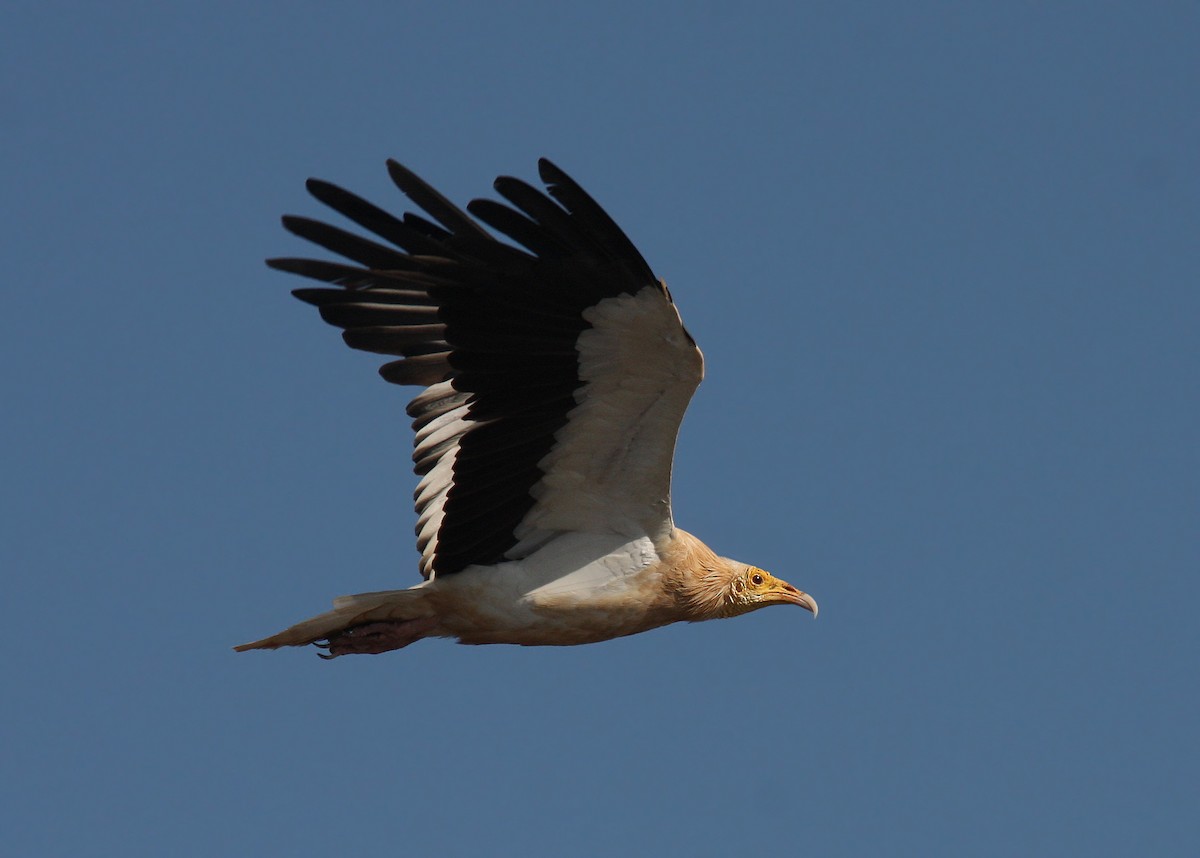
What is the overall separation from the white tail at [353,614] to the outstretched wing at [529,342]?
0.25 meters

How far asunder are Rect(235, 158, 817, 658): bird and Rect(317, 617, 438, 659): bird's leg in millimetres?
10

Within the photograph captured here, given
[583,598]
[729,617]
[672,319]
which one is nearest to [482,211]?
[672,319]

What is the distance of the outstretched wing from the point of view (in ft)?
22.3

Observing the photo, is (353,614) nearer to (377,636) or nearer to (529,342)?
(377,636)

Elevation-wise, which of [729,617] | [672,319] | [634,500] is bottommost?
[729,617]

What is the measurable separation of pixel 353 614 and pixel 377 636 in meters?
Result: 0.26

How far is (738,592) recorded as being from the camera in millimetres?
8625

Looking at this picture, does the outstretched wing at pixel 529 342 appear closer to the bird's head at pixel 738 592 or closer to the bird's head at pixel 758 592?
the bird's head at pixel 738 592

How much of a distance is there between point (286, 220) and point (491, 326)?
1059 mm

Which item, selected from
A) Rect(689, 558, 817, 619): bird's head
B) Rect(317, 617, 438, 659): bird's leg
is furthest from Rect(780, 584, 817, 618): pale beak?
Rect(317, 617, 438, 659): bird's leg

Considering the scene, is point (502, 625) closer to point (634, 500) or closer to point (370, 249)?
point (634, 500)

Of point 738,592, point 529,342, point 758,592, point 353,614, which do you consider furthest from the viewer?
point 758,592

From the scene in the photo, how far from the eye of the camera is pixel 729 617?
8.73 m

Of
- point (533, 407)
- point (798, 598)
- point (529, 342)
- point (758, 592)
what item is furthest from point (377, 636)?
point (798, 598)
